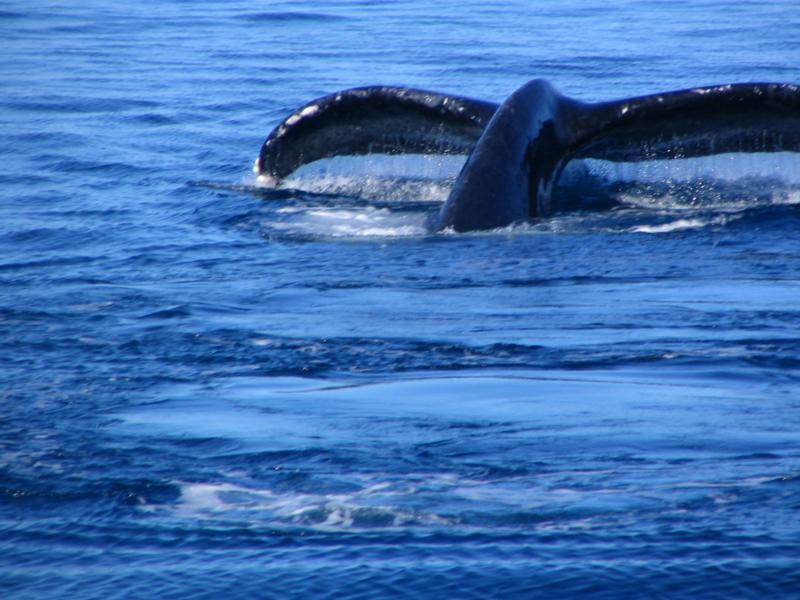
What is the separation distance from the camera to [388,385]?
5.51 meters

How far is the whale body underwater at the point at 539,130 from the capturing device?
27.4ft

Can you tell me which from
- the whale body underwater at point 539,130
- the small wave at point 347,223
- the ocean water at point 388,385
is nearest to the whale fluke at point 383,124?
the whale body underwater at point 539,130

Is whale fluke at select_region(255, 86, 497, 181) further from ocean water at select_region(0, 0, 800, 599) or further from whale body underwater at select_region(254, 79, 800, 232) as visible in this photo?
ocean water at select_region(0, 0, 800, 599)

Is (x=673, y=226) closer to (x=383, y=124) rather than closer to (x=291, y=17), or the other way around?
(x=383, y=124)

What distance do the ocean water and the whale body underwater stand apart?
0.63 feet

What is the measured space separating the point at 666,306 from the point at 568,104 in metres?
2.72

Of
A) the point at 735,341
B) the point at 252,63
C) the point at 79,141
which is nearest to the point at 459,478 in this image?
the point at 735,341

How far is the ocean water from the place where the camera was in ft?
12.3

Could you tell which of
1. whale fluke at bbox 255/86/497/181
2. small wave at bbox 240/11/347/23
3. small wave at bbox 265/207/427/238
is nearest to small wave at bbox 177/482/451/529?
small wave at bbox 265/207/427/238

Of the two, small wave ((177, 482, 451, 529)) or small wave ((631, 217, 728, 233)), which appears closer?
small wave ((177, 482, 451, 529))

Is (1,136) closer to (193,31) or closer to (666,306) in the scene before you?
(666,306)

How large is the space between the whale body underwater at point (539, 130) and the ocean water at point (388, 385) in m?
0.19

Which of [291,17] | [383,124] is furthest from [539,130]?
[291,17]

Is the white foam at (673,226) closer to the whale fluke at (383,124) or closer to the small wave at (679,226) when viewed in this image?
the small wave at (679,226)
